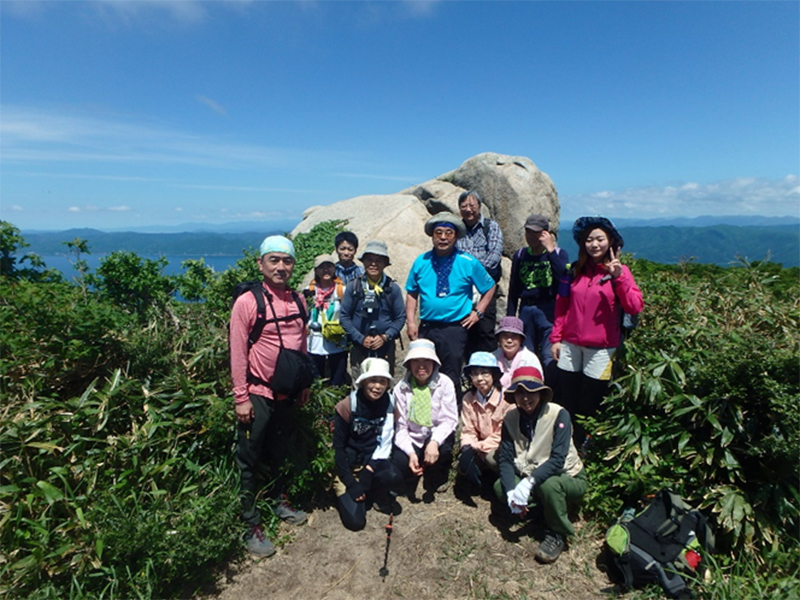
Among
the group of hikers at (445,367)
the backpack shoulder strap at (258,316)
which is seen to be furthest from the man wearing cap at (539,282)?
the backpack shoulder strap at (258,316)

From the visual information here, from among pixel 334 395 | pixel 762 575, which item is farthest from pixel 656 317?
pixel 334 395

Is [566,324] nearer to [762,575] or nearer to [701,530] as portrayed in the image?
[701,530]

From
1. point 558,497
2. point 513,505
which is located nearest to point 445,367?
point 513,505

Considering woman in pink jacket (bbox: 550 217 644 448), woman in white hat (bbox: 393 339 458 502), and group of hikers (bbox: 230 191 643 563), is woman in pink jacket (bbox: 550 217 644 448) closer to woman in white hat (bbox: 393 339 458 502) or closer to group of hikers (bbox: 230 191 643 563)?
group of hikers (bbox: 230 191 643 563)

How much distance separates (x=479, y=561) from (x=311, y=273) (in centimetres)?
586

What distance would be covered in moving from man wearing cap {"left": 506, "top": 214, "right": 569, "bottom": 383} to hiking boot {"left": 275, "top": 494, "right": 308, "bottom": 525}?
3.28m

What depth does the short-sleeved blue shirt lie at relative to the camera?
540 centimetres

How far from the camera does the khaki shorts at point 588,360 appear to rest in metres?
4.80

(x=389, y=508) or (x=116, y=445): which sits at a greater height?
(x=116, y=445)

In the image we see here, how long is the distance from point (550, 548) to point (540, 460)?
29.8 inches

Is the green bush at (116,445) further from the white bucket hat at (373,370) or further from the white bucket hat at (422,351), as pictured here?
the white bucket hat at (422,351)

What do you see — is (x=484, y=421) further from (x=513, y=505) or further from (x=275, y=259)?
(x=275, y=259)

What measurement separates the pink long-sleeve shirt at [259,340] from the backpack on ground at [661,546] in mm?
3248

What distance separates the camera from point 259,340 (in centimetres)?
401
